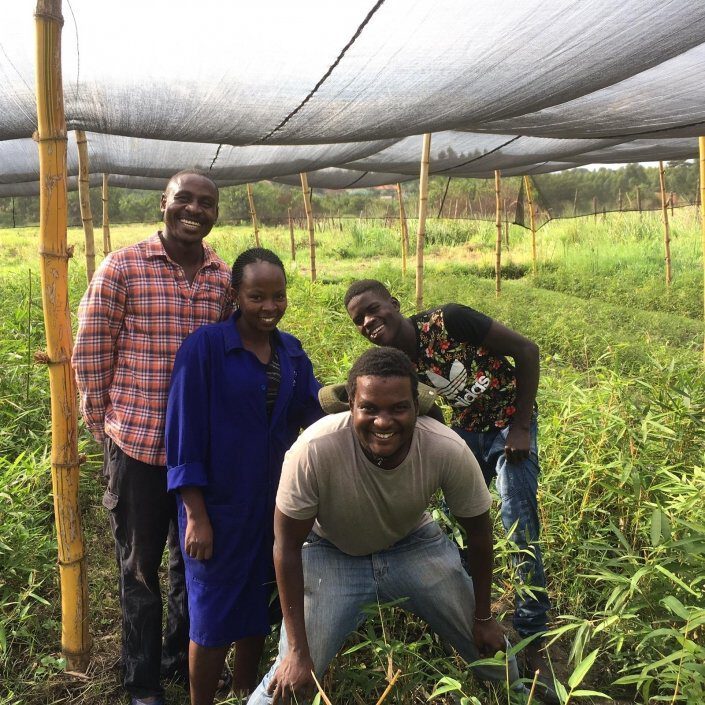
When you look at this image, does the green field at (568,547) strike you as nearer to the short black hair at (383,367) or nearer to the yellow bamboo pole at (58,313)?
the yellow bamboo pole at (58,313)

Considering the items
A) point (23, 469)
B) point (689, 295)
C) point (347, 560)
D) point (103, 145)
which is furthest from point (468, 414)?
point (689, 295)

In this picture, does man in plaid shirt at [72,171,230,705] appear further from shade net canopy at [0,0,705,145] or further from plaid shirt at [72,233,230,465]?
shade net canopy at [0,0,705,145]

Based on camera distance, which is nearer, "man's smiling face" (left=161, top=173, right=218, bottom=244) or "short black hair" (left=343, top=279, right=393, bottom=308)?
"man's smiling face" (left=161, top=173, right=218, bottom=244)

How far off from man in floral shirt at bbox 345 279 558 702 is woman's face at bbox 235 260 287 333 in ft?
1.06

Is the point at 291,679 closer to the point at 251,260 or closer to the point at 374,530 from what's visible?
the point at 374,530

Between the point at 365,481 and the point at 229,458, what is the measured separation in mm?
408

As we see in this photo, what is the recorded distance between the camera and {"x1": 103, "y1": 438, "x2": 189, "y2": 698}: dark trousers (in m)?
1.93

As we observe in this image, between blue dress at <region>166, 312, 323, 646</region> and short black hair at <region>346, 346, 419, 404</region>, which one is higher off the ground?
short black hair at <region>346, 346, 419, 404</region>

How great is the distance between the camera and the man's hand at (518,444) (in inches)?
84.6

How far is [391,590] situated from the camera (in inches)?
74.4

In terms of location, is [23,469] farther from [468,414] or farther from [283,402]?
[468,414]

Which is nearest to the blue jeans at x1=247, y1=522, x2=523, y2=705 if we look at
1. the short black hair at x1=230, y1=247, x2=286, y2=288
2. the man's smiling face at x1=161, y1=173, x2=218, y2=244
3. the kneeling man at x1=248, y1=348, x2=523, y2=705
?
the kneeling man at x1=248, y1=348, x2=523, y2=705

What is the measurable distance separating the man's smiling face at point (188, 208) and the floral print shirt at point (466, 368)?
2.59 feet

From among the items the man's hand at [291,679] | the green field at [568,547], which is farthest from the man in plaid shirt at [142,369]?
the man's hand at [291,679]
